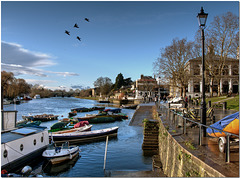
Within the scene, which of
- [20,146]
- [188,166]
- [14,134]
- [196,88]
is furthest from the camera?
[196,88]

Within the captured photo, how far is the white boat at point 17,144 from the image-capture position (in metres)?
12.1

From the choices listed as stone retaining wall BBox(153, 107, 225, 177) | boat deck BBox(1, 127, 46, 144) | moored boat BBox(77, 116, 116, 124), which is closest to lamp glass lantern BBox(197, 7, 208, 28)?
stone retaining wall BBox(153, 107, 225, 177)

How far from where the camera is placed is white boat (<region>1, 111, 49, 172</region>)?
12.1 metres

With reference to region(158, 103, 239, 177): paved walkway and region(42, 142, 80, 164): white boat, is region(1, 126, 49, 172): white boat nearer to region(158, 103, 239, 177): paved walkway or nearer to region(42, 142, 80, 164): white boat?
region(42, 142, 80, 164): white boat

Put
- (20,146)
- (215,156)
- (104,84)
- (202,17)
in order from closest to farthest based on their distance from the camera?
(215,156), (202,17), (20,146), (104,84)

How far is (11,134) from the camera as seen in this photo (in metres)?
13.6

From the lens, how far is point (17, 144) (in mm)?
13000

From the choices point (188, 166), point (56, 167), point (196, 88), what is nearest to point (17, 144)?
point (56, 167)

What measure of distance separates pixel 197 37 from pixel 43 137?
101ft

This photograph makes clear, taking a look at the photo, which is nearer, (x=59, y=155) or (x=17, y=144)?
(x=17, y=144)

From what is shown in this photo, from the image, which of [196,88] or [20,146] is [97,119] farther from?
[196,88]

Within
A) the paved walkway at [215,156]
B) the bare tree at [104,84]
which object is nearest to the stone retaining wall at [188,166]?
the paved walkway at [215,156]

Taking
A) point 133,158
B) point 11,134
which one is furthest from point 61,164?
point 133,158

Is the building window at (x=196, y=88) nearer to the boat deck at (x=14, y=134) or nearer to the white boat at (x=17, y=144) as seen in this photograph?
the white boat at (x=17, y=144)
